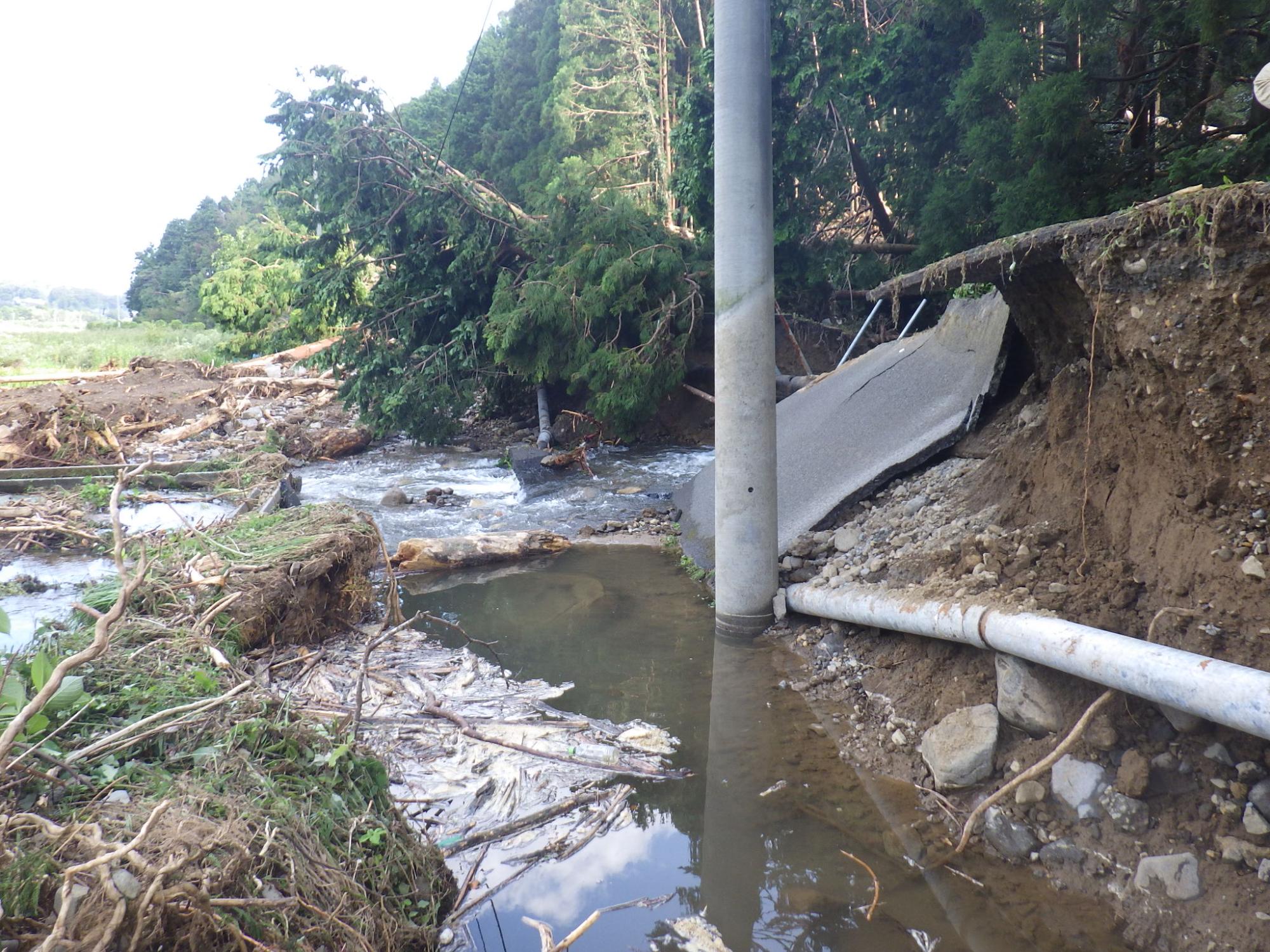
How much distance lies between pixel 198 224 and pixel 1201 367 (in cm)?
6583

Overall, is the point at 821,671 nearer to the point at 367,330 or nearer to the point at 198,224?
the point at 367,330

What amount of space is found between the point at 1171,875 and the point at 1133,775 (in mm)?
354

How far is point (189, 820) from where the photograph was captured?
2.35m

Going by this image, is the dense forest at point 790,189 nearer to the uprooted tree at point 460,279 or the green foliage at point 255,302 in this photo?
the uprooted tree at point 460,279

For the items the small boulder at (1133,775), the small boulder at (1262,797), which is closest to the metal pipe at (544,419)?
the small boulder at (1133,775)

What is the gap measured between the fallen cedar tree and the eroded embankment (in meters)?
2.35

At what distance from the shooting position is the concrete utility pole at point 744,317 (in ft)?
17.5

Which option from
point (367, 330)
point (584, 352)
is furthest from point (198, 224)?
point (584, 352)

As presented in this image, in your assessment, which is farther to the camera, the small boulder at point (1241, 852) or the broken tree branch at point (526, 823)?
the broken tree branch at point (526, 823)

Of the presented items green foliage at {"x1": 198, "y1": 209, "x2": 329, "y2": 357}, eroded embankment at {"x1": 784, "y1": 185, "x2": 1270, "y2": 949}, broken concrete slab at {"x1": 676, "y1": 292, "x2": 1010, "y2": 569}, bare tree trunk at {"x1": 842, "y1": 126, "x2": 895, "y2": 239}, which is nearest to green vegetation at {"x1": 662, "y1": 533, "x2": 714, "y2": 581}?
broken concrete slab at {"x1": 676, "y1": 292, "x2": 1010, "y2": 569}

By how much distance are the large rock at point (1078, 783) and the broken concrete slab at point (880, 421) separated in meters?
2.96

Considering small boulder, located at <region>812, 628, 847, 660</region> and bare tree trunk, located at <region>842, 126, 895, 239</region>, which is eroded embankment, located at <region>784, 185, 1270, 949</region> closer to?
small boulder, located at <region>812, 628, 847, 660</region>

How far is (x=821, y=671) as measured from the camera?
4.93 meters

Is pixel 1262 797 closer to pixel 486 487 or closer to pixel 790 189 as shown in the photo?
pixel 486 487
